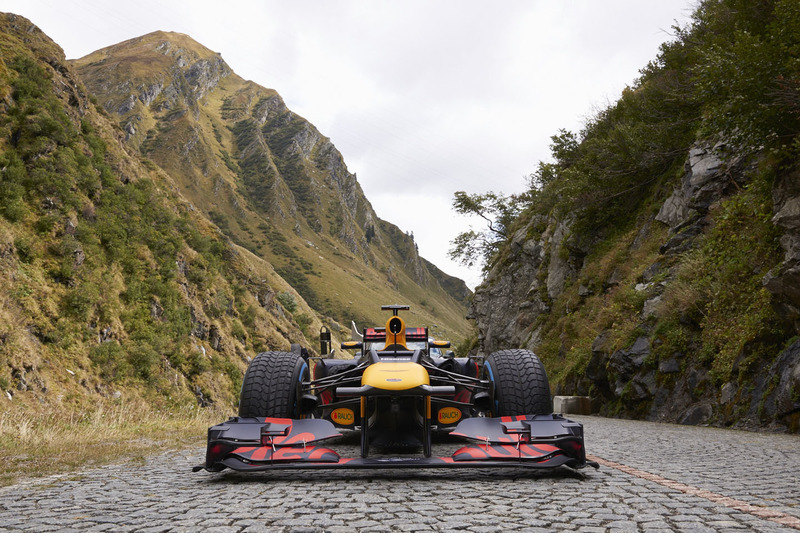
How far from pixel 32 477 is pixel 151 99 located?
624ft

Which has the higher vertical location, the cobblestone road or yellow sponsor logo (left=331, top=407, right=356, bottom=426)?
yellow sponsor logo (left=331, top=407, right=356, bottom=426)

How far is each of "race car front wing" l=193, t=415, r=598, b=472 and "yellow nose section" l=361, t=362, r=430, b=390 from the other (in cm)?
58

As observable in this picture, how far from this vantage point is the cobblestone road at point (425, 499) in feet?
10.6

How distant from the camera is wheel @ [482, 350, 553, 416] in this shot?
5730mm

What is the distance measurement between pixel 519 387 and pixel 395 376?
145 cm

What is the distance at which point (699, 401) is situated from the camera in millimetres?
10906

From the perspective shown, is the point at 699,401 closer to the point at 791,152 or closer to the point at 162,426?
the point at 791,152

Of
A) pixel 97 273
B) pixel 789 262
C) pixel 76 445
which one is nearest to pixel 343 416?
pixel 76 445

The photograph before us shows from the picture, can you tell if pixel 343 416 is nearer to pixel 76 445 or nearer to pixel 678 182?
pixel 76 445

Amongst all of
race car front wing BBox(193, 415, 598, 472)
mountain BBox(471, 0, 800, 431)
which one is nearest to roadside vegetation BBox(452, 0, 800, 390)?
mountain BBox(471, 0, 800, 431)

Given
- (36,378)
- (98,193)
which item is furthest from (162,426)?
(98,193)

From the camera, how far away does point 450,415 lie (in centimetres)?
605

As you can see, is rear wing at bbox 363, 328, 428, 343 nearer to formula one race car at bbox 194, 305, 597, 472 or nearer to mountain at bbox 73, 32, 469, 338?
formula one race car at bbox 194, 305, 597, 472

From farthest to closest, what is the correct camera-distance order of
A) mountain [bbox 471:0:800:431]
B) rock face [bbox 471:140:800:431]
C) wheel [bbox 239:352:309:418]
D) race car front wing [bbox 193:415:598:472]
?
mountain [bbox 471:0:800:431] → rock face [bbox 471:140:800:431] → wheel [bbox 239:352:309:418] → race car front wing [bbox 193:415:598:472]
